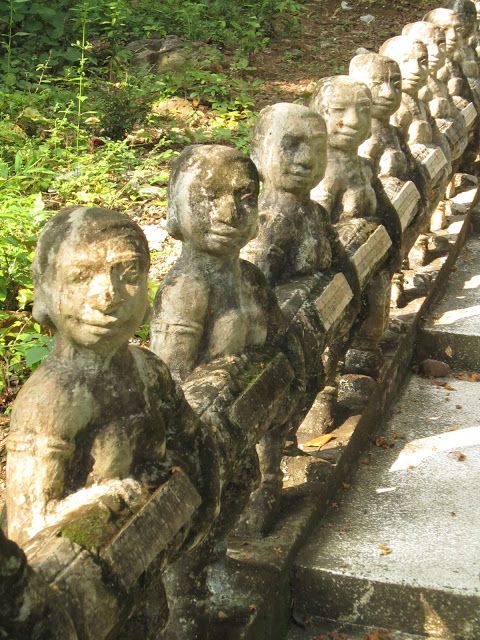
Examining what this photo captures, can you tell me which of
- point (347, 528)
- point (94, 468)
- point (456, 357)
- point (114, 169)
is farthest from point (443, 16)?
point (94, 468)

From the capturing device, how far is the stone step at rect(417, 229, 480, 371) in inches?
239

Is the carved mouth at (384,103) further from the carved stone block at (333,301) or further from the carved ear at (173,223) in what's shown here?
the carved ear at (173,223)

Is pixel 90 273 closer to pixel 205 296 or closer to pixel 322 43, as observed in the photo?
pixel 205 296

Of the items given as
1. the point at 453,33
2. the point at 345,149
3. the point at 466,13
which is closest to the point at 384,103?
the point at 345,149

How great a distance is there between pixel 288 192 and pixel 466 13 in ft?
17.1

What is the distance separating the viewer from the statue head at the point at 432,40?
7.52 m

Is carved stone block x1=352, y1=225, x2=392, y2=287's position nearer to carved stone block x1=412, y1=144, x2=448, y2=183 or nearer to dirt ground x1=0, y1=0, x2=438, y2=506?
carved stone block x1=412, y1=144, x2=448, y2=183

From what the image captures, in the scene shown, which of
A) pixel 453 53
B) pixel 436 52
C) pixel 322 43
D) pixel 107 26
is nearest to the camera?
pixel 436 52

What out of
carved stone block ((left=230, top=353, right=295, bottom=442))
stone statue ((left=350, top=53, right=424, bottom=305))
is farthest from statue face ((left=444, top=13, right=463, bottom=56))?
carved stone block ((left=230, top=353, right=295, bottom=442))

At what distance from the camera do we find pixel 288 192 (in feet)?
14.0

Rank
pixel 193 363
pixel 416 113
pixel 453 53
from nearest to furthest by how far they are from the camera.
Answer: pixel 193 363
pixel 416 113
pixel 453 53

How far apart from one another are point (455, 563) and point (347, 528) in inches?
17.6

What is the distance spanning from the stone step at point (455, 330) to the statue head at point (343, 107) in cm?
153

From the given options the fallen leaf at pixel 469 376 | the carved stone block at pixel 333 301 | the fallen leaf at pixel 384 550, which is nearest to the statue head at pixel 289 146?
Result: the carved stone block at pixel 333 301
